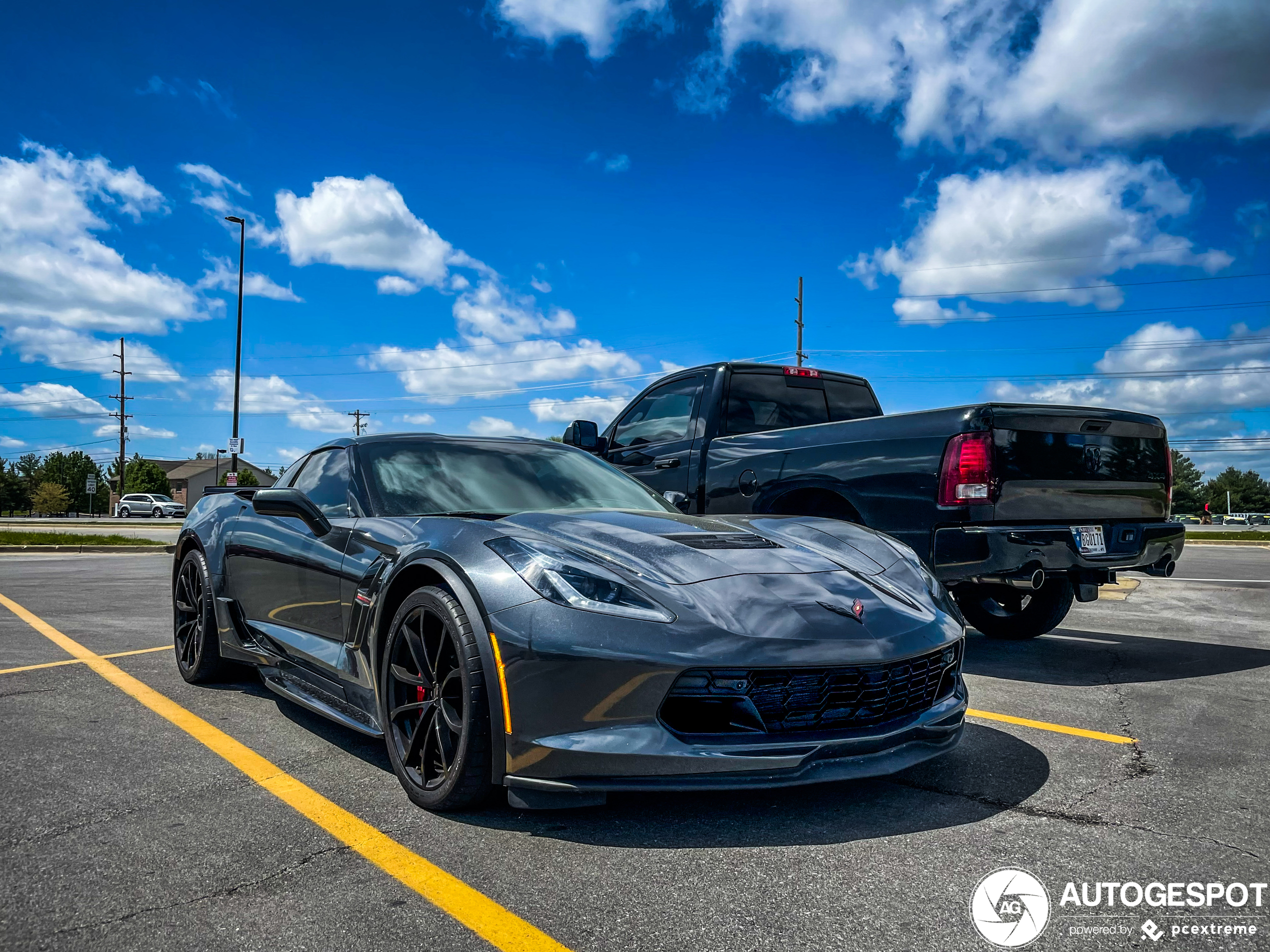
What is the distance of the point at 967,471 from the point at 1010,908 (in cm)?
296

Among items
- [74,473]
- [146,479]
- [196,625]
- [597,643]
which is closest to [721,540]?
[597,643]

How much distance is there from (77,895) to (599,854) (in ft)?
4.28

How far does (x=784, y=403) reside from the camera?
7168 mm

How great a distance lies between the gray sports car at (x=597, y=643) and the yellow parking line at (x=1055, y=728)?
0.92 m

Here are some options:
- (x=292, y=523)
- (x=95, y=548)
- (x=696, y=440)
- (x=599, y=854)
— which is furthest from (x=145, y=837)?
(x=95, y=548)

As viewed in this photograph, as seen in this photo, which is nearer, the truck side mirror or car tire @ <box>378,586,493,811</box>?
car tire @ <box>378,586,493,811</box>

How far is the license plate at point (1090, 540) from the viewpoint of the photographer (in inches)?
194

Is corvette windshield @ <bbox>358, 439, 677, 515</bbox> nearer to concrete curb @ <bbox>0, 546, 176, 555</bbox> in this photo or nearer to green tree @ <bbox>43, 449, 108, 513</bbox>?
concrete curb @ <bbox>0, 546, 176, 555</bbox>

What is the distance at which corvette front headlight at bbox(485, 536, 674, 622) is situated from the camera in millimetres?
2689

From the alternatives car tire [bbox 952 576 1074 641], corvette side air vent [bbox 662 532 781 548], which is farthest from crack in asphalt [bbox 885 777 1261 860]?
car tire [bbox 952 576 1074 641]

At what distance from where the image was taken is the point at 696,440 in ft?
22.1

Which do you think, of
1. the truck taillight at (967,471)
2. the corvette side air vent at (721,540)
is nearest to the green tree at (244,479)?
the corvette side air vent at (721,540)

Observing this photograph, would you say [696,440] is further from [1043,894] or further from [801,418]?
[1043,894]
